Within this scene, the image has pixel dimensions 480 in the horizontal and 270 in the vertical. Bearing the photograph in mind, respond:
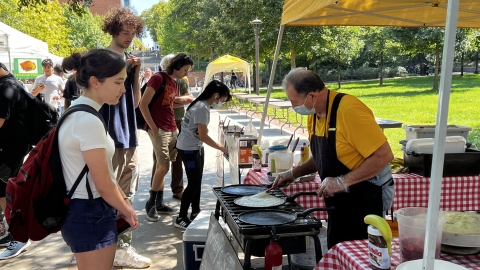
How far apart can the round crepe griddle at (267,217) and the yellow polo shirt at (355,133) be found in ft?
2.01

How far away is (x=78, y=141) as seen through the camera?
84.4 inches

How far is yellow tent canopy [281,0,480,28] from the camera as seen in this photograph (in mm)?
4609

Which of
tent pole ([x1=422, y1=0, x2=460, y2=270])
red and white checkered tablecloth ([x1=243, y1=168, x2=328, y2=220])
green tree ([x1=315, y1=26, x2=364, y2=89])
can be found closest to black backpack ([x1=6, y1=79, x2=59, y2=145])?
red and white checkered tablecloth ([x1=243, y1=168, x2=328, y2=220])

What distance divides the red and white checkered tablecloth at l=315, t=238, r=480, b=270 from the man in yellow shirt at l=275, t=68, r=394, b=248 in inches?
23.0

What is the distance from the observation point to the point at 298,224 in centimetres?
218

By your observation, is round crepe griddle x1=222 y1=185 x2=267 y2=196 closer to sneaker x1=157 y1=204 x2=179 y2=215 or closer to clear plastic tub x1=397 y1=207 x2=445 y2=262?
clear plastic tub x1=397 y1=207 x2=445 y2=262

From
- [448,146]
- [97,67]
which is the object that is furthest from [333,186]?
[448,146]

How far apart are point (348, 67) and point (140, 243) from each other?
42.8m

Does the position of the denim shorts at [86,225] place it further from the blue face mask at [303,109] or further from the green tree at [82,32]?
the green tree at [82,32]

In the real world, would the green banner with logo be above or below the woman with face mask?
above

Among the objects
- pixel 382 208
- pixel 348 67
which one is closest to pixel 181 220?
pixel 382 208

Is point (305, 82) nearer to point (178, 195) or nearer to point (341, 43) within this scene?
point (178, 195)

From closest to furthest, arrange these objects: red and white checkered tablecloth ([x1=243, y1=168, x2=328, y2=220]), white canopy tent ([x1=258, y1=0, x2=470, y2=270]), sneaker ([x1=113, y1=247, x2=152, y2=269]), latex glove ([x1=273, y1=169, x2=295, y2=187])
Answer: latex glove ([x1=273, y1=169, x2=295, y2=187])
red and white checkered tablecloth ([x1=243, y1=168, x2=328, y2=220])
sneaker ([x1=113, y1=247, x2=152, y2=269])
white canopy tent ([x1=258, y1=0, x2=470, y2=270])

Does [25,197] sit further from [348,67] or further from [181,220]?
[348,67]
